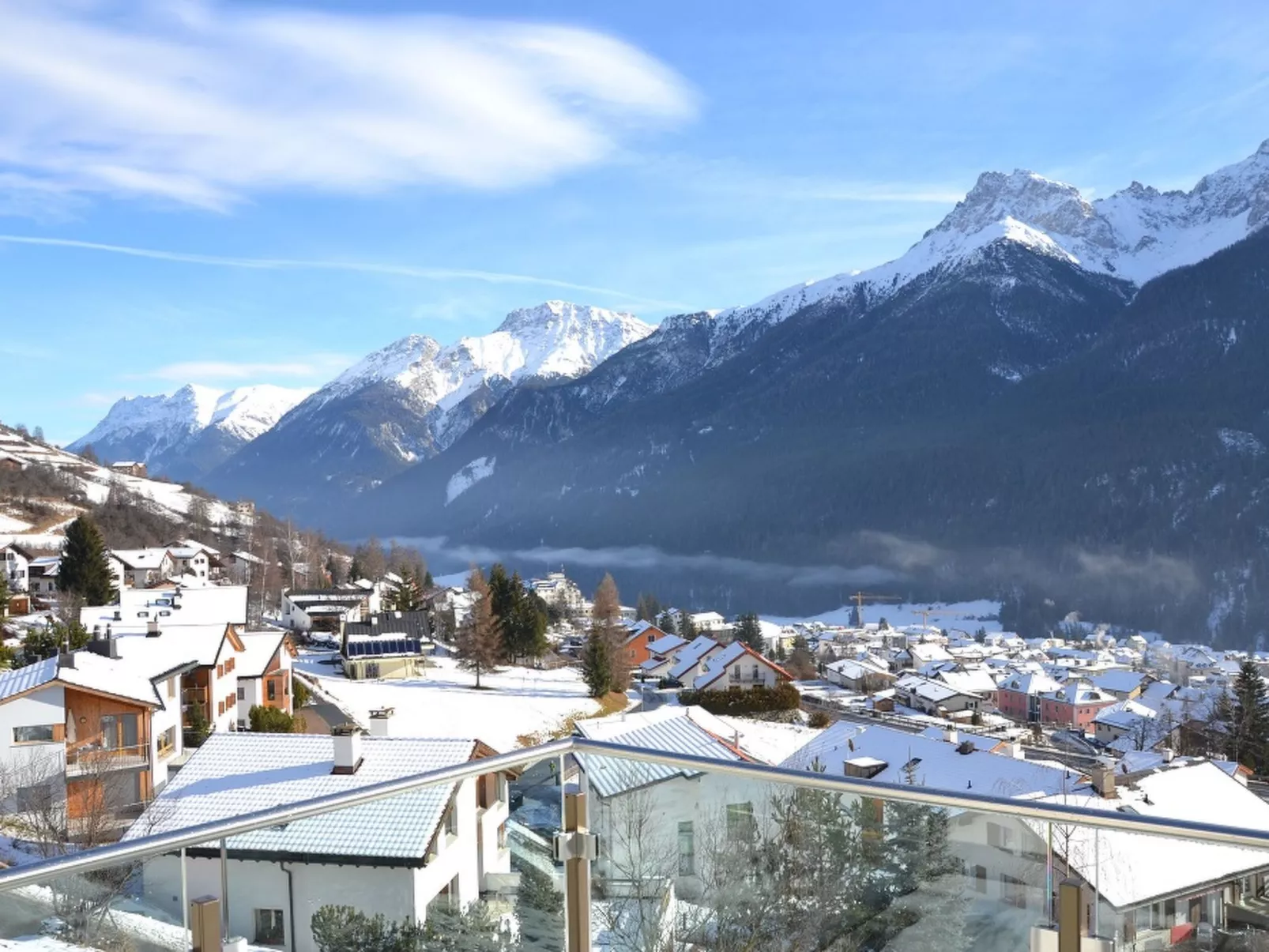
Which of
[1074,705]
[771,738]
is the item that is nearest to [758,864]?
[771,738]

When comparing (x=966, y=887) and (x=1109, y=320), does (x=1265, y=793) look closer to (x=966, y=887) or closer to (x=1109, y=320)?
(x=966, y=887)

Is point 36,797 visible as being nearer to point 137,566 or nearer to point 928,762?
point 928,762

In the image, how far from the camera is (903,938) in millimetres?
2348

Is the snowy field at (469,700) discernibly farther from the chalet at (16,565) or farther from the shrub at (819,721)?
the chalet at (16,565)

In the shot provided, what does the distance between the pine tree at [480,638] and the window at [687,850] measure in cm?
2666

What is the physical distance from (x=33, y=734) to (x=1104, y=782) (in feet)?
48.2

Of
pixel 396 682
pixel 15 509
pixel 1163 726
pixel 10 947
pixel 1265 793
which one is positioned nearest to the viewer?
pixel 10 947

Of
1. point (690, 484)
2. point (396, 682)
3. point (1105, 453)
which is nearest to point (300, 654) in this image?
point (396, 682)

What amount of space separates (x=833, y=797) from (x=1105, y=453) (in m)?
143

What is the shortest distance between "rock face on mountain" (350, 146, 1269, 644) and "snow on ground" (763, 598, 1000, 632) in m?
3.83

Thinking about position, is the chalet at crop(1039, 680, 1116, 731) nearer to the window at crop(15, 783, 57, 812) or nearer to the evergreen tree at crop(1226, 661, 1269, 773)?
the evergreen tree at crop(1226, 661, 1269, 773)

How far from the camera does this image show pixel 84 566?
3136 cm

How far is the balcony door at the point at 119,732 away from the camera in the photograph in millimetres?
15031

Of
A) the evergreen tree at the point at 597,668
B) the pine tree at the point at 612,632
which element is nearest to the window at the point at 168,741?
the evergreen tree at the point at 597,668
